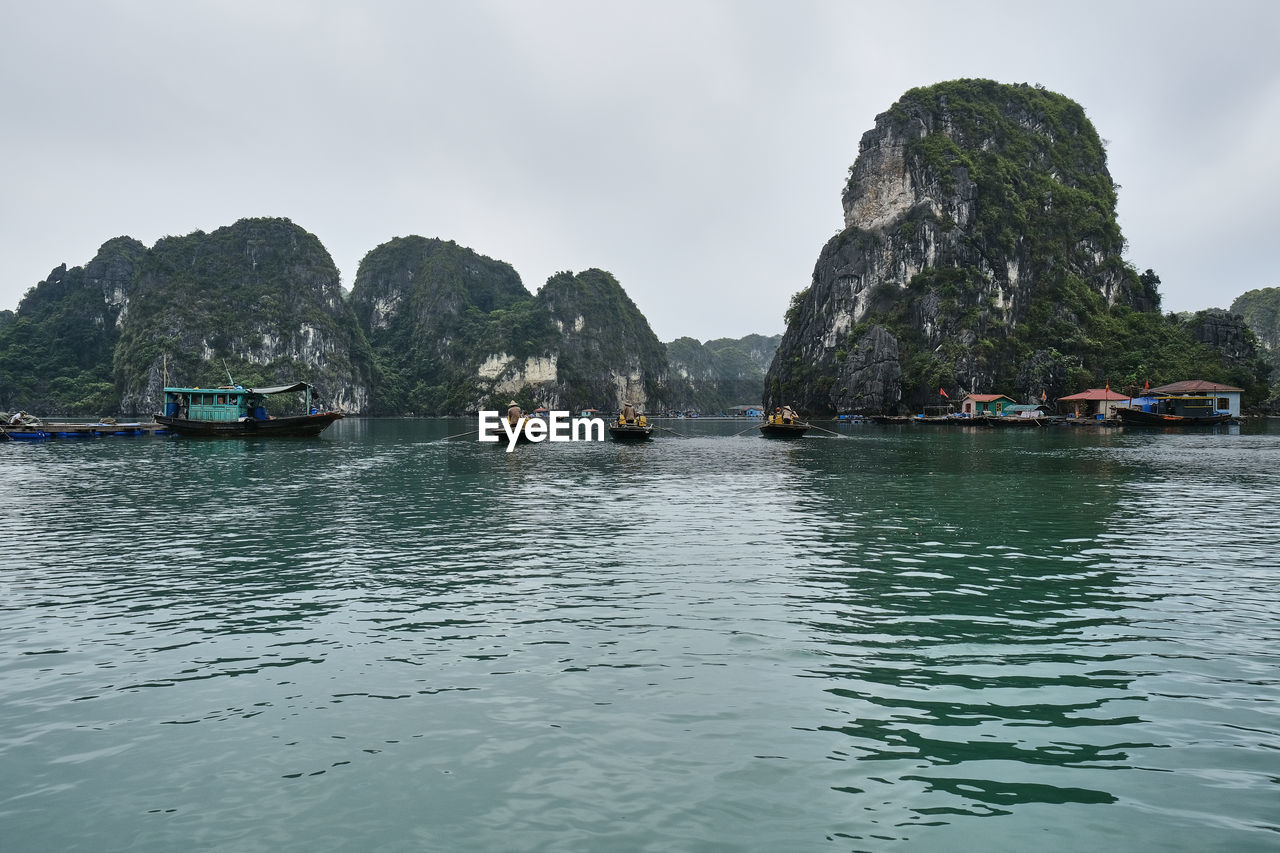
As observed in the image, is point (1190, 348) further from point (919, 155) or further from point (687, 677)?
point (687, 677)

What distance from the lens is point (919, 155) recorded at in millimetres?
147750

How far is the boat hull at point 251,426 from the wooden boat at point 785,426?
44.2m

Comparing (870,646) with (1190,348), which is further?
(1190,348)

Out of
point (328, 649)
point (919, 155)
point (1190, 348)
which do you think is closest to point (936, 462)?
point (328, 649)

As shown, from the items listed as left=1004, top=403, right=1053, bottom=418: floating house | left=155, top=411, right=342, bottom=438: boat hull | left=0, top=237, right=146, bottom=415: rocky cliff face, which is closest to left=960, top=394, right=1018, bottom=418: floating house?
left=1004, top=403, right=1053, bottom=418: floating house

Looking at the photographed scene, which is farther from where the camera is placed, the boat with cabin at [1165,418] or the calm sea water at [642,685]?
the boat with cabin at [1165,418]

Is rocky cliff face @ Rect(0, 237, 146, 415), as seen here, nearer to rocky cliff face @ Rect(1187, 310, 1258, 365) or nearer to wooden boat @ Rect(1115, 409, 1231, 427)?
wooden boat @ Rect(1115, 409, 1231, 427)

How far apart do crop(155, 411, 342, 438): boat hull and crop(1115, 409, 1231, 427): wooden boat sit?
95.7 meters

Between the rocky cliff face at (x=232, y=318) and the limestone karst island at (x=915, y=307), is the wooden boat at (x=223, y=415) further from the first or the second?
the rocky cliff face at (x=232, y=318)

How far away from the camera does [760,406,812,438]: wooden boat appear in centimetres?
7088

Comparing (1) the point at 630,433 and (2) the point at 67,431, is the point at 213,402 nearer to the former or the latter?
(2) the point at 67,431

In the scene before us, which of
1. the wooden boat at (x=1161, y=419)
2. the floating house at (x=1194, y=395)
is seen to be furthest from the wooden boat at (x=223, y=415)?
the floating house at (x=1194, y=395)

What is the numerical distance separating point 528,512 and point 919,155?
495ft

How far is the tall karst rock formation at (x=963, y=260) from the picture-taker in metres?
131
